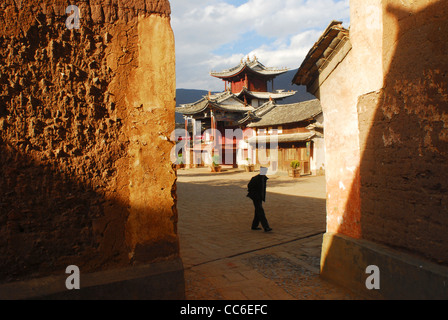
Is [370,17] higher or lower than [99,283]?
higher

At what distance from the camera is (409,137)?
3141 mm

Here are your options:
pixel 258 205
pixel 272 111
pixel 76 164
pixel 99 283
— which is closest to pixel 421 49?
pixel 76 164

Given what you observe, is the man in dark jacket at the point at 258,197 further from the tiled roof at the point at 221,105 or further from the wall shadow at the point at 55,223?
the tiled roof at the point at 221,105

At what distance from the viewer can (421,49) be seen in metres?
2.99

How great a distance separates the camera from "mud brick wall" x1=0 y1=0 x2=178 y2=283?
272cm

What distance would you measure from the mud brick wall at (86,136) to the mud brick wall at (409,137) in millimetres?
2236

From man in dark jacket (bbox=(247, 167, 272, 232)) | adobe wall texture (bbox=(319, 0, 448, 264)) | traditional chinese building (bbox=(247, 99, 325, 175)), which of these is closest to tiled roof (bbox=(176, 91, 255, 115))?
traditional chinese building (bbox=(247, 99, 325, 175))

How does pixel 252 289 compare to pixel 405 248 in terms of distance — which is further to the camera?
pixel 252 289

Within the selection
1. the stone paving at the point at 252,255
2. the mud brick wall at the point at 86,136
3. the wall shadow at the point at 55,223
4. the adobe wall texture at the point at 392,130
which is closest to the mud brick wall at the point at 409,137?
the adobe wall texture at the point at 392,130

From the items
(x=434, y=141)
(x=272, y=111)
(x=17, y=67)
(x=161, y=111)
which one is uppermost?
(x=272, y=111)

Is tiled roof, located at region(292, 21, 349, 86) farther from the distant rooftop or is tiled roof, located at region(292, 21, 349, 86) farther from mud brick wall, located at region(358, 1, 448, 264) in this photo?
the distant rooftop

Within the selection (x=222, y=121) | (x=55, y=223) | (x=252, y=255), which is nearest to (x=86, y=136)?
(x=55, y=223)
